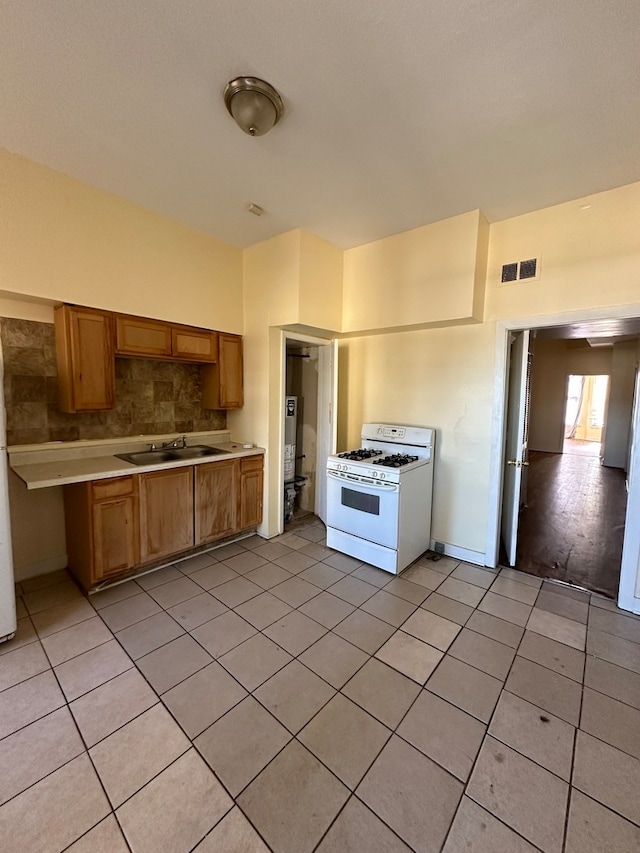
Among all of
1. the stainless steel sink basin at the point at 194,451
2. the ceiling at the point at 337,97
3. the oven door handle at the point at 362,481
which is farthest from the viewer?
the stainless steel sink basin at the point at 194,451

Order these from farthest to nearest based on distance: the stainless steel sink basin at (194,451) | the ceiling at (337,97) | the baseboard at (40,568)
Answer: the stainless steel sink basin at (194,451) < the baseboard at (40,568) < the ceiling at (337,97)

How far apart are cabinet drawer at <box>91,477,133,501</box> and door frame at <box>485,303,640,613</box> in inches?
116

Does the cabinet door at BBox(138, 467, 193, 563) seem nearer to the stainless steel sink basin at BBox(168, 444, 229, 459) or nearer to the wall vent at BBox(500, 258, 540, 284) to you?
the stainless steel sink basin at BBox(168, 444, 229, 459)

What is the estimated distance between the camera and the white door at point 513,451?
3.07m

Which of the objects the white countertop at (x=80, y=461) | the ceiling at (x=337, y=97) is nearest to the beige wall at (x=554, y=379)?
the ceiling at (x=337, y=97)

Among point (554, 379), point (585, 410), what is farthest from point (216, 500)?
point (585, 410)

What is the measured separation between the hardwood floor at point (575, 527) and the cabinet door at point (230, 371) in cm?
312

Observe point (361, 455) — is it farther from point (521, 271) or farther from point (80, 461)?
point (80, 461)

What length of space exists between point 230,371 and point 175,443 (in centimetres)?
90

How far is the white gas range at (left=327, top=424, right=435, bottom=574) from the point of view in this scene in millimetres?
2869

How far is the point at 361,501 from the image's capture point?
3.05 metres

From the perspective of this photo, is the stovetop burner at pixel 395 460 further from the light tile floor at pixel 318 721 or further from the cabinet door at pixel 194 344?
the cabinet door at pixel 194 344

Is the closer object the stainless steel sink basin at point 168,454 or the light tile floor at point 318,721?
the light tile floor at point 318,721

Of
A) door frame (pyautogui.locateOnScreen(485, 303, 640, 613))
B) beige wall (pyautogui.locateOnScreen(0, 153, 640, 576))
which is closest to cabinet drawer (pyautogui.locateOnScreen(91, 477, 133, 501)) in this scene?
beige wall (pyautogui.locateOnScreen(0, 153, 640, 576))
